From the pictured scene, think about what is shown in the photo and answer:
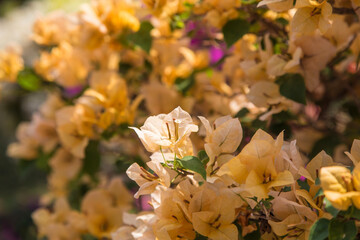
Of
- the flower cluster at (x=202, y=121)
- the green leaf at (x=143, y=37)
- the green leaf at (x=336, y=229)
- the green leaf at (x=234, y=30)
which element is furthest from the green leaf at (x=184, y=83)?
the green leaf at (x=336, y=229)

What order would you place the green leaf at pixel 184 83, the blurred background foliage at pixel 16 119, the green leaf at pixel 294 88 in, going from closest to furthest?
the green leaf at pixel 294 88, the green leaf at pixel 184 83, the blurred background foliage at pixel 16 119

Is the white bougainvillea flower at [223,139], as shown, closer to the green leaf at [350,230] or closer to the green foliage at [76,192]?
the green leaf at [350,230]

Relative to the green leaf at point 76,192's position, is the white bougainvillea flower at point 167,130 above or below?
above

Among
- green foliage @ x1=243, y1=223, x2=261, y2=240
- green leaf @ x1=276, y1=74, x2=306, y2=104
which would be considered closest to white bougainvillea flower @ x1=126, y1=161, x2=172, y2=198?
green foliage @ x1=243, y1=223, x2=261, y2=240

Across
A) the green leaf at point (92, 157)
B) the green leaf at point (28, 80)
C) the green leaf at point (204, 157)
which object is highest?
the green leaf at point (204, 157)

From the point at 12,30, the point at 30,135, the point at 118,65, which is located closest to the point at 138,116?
the point at 118,65

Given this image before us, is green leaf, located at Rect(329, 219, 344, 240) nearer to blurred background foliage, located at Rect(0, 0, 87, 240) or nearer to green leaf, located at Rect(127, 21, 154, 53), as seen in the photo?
green leaf, located at Rect(127, 21, 154, 53)
